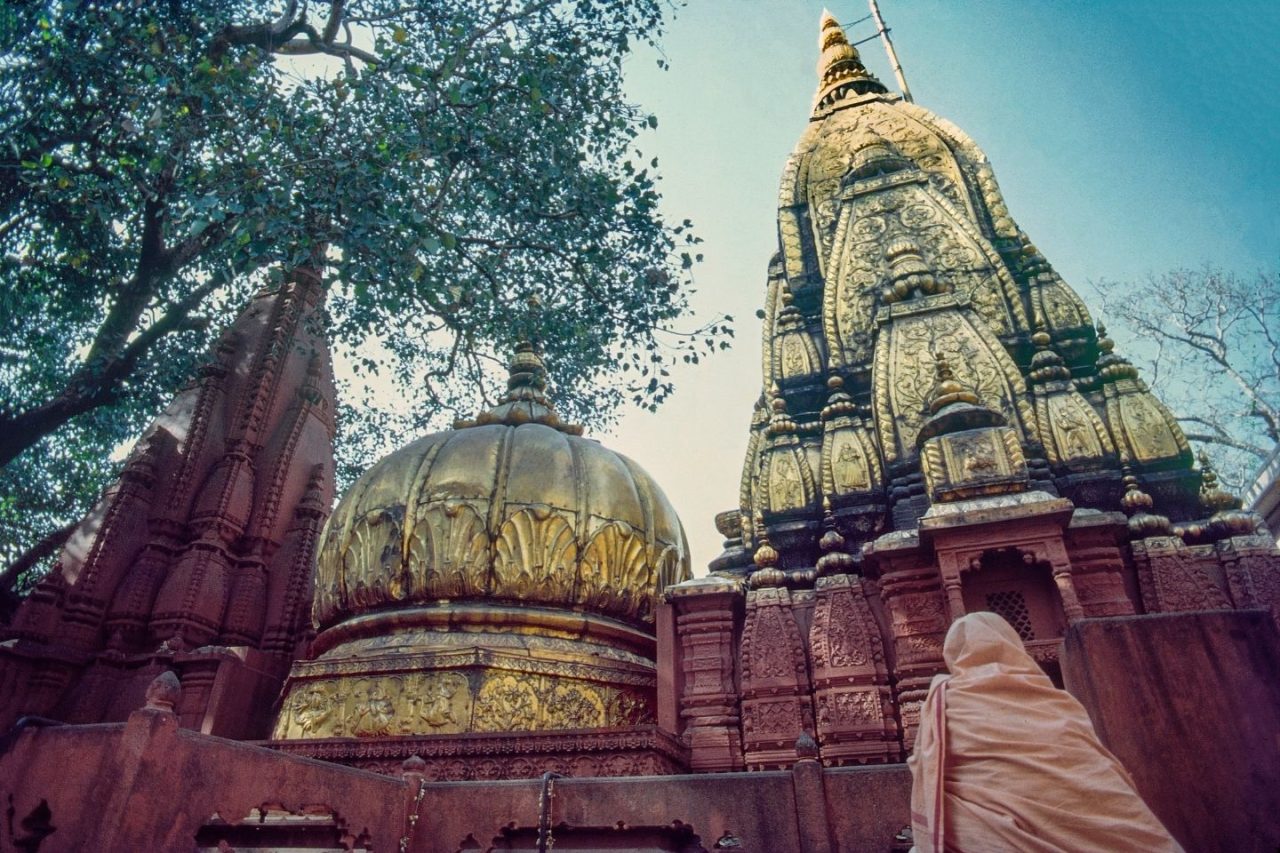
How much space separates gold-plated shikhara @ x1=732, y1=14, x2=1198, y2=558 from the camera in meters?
6.59

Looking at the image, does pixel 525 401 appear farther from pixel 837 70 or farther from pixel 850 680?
pixel 837 70

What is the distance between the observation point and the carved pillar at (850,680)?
Result: 516 centimetres

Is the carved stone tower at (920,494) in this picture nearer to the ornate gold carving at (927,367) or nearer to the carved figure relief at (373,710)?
the ornate gold carving at (927,367)

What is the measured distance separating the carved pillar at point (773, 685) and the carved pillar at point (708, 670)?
0.38 ft

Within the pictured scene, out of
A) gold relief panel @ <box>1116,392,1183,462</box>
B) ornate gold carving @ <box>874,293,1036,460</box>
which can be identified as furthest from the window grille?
gold relief panel @ <box>1116,392,1183,462</box>

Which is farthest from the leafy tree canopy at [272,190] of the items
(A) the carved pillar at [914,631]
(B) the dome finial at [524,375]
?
(A) the carved pillar at [914,631]

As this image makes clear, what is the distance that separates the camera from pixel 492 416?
7.93 meters

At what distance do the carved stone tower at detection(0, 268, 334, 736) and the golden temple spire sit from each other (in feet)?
28.0

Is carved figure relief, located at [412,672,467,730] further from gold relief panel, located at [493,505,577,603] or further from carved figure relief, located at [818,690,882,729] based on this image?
carved figure relief, located at [818,690,882,729]

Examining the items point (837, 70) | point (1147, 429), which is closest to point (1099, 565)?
point (1147, 429)

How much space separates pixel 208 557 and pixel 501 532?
4.31m

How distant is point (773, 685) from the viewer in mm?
5496

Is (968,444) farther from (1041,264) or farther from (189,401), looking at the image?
(189,401)

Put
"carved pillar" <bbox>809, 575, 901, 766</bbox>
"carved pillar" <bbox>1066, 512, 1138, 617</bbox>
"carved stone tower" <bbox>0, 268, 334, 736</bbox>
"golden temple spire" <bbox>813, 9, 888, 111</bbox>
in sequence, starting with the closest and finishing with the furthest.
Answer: "carved pillar" <bbox>809, 575, 901, 766</bbox> < "carved pillar" <bbox>1066, 512, 1138, 617</bbox> < "carved stone tower" <bbox>0, 268, 334, 736</bbox> < "golden temple spire" <bbox>813, 9, 888, 111</bbox>
